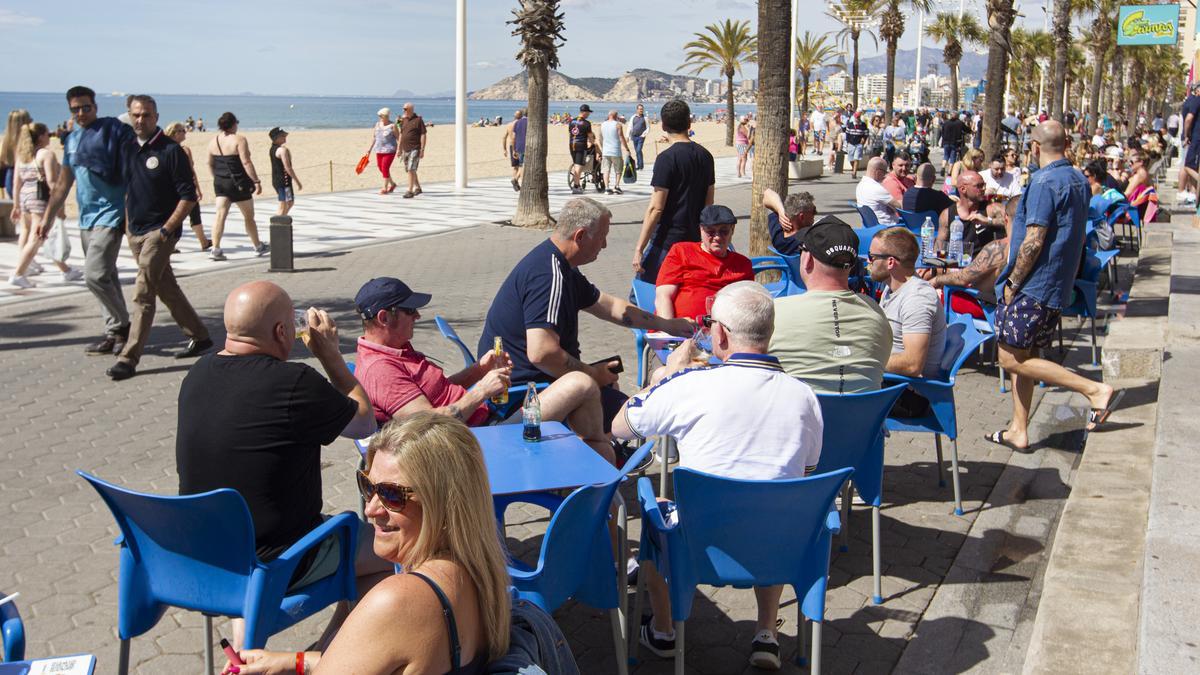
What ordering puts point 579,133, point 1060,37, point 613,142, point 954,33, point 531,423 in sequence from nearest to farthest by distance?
point 531,423 → point 579,133 → point 613,142 → point 1060,37 → point 954,33

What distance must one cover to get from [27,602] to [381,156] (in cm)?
1822

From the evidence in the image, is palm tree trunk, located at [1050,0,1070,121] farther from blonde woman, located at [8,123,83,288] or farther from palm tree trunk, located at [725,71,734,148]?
blonde woman, located at [8,123,83,288]

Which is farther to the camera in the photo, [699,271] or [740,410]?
[699,271]

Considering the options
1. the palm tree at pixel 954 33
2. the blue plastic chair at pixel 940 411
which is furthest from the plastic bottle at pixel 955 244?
the palm tree at pixel 954 33

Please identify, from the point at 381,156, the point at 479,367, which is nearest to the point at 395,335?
the point at 479,367

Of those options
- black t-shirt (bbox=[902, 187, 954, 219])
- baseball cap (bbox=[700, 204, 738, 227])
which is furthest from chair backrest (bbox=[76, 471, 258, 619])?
black t-shirt (bbox=[902, 187, 954, 219])

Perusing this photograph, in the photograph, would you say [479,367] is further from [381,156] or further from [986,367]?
[381,156]

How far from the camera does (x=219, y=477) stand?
344 cm

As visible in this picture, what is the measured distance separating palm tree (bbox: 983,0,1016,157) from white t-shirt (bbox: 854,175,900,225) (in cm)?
907

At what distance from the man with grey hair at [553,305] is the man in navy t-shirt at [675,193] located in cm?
243

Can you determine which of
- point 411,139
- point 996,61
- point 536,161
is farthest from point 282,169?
point 996,61

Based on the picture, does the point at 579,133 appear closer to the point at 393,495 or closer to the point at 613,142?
the point at 613,142

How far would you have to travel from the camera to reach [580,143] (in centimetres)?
2275

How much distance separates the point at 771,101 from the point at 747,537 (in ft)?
23.9
